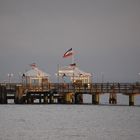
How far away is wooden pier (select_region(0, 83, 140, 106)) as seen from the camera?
96000mm

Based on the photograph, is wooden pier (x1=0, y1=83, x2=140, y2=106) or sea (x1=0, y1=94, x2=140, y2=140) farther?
wooden pier (x1=0, y1=83, x2=140, y2=106)

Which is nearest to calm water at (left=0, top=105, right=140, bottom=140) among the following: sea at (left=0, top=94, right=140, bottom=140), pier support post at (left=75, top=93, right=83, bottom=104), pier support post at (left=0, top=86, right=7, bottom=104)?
sea at (left=0, top=94, right=140, bottom=140)

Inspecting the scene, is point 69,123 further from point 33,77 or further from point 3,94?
point 33,77

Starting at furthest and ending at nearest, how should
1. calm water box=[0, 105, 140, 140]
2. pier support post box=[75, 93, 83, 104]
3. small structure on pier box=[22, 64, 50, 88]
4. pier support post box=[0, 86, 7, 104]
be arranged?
small structure on pier box=[22, 64, 50, 88] < pier support post box=[75, 93, 83, 104] < pier support post box=[0, 86, 7, 104] < calm water box=[0, 105, 140, 140]

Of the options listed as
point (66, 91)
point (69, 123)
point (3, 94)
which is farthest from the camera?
point (3, 94)

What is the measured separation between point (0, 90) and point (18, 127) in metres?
32.7

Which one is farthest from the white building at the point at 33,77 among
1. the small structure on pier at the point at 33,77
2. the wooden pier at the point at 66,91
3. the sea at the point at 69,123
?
the sea at the point at 69,123

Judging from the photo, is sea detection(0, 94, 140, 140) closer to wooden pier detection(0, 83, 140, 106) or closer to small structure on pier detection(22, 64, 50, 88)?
wooden pier detection(0, 83, 140, 106)

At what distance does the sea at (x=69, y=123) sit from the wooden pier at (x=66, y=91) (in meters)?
1.21

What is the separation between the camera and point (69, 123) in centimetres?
7350

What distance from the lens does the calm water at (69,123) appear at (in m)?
61.9

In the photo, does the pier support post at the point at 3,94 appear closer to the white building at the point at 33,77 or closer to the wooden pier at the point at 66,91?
the wooden pier at the point at 66,91

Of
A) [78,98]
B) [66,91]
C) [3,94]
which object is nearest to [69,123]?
[66,91]

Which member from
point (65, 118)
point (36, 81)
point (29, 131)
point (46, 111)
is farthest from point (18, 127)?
point (36, 81)
